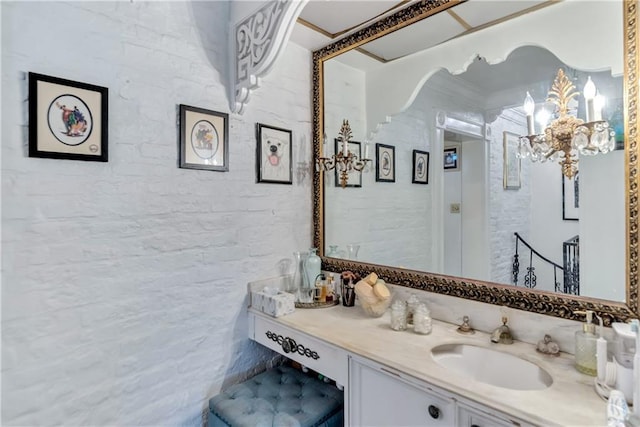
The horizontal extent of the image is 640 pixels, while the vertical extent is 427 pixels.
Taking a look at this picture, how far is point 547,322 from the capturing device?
124 centimetres

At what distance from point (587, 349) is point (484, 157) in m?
0.83

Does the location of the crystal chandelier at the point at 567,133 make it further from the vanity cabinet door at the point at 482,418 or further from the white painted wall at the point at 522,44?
the vanity cabinet door at the point at 482,418

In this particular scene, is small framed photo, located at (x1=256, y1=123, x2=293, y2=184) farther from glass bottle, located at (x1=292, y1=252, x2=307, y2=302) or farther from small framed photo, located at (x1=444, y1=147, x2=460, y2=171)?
small framed photo, located at (x1=444, y1=147, x2=460, y2=171)

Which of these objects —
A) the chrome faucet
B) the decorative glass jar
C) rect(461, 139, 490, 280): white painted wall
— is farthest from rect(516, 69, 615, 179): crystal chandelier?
the decorative glass jar

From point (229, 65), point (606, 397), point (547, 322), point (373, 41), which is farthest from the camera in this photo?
point (373, 41)

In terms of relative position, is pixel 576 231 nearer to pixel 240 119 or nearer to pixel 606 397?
pixel 606 397

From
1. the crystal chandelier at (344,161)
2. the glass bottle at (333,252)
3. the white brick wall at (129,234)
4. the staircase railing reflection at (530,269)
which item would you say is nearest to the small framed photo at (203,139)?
the white brick wall at (129,234)

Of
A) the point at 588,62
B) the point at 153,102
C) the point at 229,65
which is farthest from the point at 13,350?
the point at 588,62

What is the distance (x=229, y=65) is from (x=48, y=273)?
46.8 inches

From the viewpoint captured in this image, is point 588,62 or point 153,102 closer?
point 588,62

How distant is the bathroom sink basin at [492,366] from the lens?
113 cm

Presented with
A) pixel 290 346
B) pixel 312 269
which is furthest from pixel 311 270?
pixel 290 346

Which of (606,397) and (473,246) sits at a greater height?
(473,246)

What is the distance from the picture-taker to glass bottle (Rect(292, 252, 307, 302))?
1944 mm
